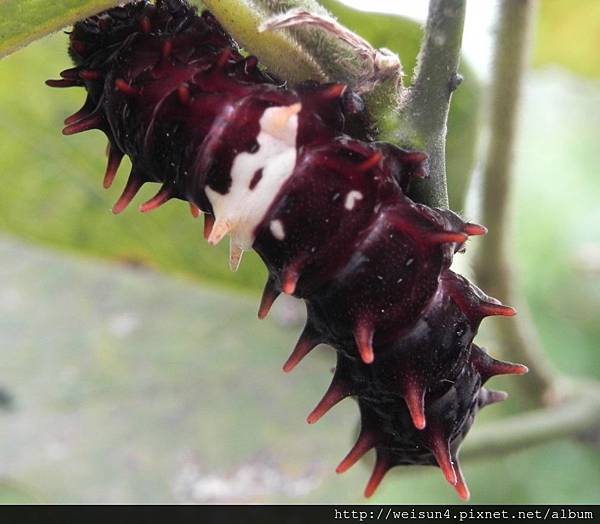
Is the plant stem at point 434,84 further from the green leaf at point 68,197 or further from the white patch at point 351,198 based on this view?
the green leaf at point 68,197

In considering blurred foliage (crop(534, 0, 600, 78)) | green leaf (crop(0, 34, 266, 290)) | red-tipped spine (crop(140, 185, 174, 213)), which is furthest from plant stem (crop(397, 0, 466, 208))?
blurred foliage (crop(534, 0, 600, 78))

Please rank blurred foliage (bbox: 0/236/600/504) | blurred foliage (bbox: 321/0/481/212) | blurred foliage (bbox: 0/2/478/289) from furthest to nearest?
blurred foliage (bbox: 0/236/600/504)
blurred foliage (bbox: 0/2/478/289)
blurred foliage (bbox: 321/0/481/212)

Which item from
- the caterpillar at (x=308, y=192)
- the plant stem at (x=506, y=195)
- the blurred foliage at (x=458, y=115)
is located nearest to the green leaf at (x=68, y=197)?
the plant stem at (x=506, y=195)

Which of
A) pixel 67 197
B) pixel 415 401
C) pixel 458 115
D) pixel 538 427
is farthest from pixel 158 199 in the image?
pixel 67 197

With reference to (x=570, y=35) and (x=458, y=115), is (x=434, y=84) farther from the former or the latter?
(x=570, y=35)

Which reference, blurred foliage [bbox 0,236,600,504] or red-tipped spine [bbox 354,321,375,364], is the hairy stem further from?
blurred foliage [bbox 0,236,600,504]

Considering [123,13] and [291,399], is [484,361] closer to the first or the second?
[123,13]

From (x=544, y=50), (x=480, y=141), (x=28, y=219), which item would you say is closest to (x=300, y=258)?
(x=480, y=141)
